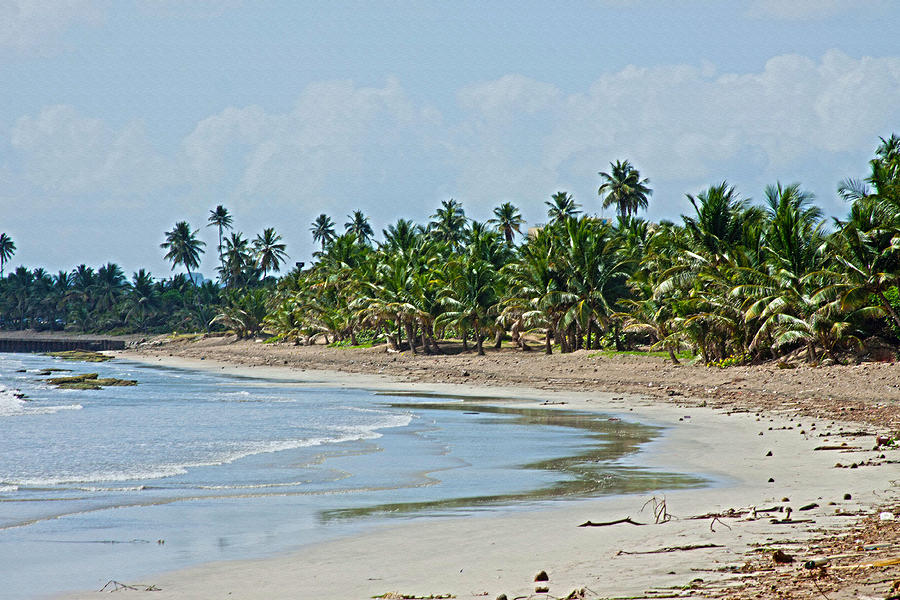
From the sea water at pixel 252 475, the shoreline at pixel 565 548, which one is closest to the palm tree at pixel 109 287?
the sea water at pixel 252 475

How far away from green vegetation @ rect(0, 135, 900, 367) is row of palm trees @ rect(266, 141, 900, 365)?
81 millimetres

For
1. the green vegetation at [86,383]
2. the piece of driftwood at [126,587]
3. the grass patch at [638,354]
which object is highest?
the grass patch at [638,354]

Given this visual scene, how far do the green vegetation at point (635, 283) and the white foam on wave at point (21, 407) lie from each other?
78.3 ft

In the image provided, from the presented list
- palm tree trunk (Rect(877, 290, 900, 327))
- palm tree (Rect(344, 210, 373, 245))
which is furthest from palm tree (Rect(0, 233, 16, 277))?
palm tree trunk (Rect(877, 290, 900, 327))

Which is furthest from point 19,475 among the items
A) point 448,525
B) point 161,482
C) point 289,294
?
point 289,294

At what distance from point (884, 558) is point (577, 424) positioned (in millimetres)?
16677

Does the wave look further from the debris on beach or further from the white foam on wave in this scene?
the white foam on wave

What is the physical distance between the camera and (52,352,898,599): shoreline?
691cm

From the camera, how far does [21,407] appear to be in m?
29.9

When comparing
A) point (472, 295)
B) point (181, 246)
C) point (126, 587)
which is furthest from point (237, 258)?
point (126, 587)

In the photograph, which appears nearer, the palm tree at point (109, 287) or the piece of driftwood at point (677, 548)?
the piece of driftwood at point (677, 548)

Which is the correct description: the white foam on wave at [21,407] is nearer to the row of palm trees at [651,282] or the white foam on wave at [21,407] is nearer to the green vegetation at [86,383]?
the green vegetation at [86,383]

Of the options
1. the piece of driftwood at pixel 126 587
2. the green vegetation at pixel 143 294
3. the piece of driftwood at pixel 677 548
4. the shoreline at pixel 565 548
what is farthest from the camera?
the green vegetation at pixel 143 294

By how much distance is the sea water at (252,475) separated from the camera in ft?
30.8
